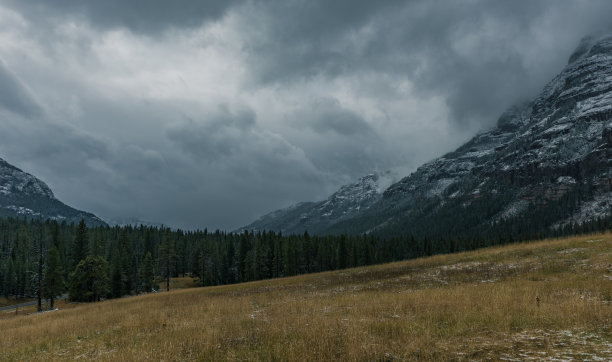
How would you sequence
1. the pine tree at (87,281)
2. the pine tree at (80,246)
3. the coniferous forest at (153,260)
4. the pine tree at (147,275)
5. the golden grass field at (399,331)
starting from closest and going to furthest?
the golden grass field at (399,331) < the pine tree at (87,281) < the coniferous forest at (153,260) < the pine tree at (80,246) < the pine tree at (147,275)

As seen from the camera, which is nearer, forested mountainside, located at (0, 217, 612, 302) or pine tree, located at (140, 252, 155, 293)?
forested mountainside, located at (0, 217, 612, 302)

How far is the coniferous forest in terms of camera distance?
2768 inches

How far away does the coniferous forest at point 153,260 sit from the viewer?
70.3 meters

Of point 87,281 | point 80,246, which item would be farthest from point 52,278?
point 80,246

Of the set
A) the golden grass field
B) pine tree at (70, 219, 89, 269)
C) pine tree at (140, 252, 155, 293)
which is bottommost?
pine tree at (140, 252, 155, 293)

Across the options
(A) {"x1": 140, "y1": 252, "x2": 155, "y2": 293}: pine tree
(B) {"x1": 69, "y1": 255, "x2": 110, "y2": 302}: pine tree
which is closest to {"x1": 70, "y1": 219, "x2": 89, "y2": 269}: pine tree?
(B) {"x1": 69, "y1": 255, "x2": 110, "y2": 302}: pine tree

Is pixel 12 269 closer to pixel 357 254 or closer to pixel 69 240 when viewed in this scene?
pixel 69 240

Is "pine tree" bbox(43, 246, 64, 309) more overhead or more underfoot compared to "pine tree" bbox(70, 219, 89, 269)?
more underfoot

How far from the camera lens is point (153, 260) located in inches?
4454

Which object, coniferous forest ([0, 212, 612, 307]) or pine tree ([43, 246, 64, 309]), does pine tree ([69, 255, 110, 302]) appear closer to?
coniferous forest ([0, 212, 612, 307])

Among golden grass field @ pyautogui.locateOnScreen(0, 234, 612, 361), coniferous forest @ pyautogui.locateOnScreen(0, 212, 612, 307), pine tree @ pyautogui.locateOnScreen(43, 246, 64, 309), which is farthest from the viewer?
coniferous forest @ pyautogui.locateOnScreen(0, 212, 612, 307)

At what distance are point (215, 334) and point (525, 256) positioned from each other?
1133 inches

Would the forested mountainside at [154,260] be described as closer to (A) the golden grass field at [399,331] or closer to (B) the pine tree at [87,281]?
(B) the pine tree at [87,281]

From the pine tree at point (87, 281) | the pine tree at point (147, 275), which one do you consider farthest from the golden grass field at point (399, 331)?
the pine tree at point (147, 275)
